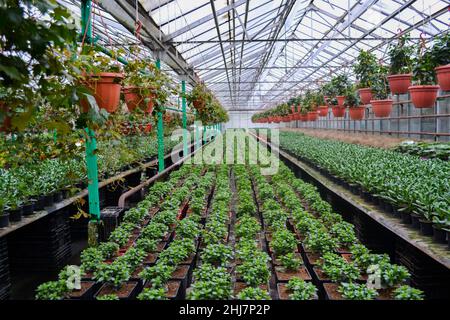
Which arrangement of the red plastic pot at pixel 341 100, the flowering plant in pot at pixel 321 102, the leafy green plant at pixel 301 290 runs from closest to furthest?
the leafy green plant at pixel 301 290 → the red plastic pot at pixel 341 100 → the flowering plant in pot at pixel 321 102

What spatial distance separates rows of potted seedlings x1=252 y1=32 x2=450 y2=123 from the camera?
4145 mm

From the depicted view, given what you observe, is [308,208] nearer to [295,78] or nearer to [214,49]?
[214,49]

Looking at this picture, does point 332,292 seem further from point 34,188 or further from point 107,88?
point 34,188

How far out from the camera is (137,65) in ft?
10.9

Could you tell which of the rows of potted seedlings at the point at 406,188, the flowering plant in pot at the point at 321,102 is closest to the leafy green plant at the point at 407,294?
the rows of potted seedlings at the point at 406,188

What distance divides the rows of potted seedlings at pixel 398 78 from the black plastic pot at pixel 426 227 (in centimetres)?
178

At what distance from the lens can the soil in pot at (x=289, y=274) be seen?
105 inches

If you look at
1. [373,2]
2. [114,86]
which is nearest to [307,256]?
[114,86]

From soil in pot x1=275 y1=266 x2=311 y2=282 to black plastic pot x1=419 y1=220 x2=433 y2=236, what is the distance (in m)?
0.99

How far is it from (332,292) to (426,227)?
3.39 feet

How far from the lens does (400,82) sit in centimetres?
507

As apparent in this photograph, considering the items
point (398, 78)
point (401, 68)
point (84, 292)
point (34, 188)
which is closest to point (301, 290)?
point (84, 292)

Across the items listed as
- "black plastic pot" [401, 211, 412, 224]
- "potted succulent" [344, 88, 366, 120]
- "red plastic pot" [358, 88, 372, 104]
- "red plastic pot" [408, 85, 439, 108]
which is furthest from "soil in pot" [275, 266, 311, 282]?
"potted succulent" [344, 88, 366, 120]

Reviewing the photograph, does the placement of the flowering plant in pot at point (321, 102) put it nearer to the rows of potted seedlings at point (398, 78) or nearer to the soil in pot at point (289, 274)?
the rows of potted seedlings at point (398, 78)
